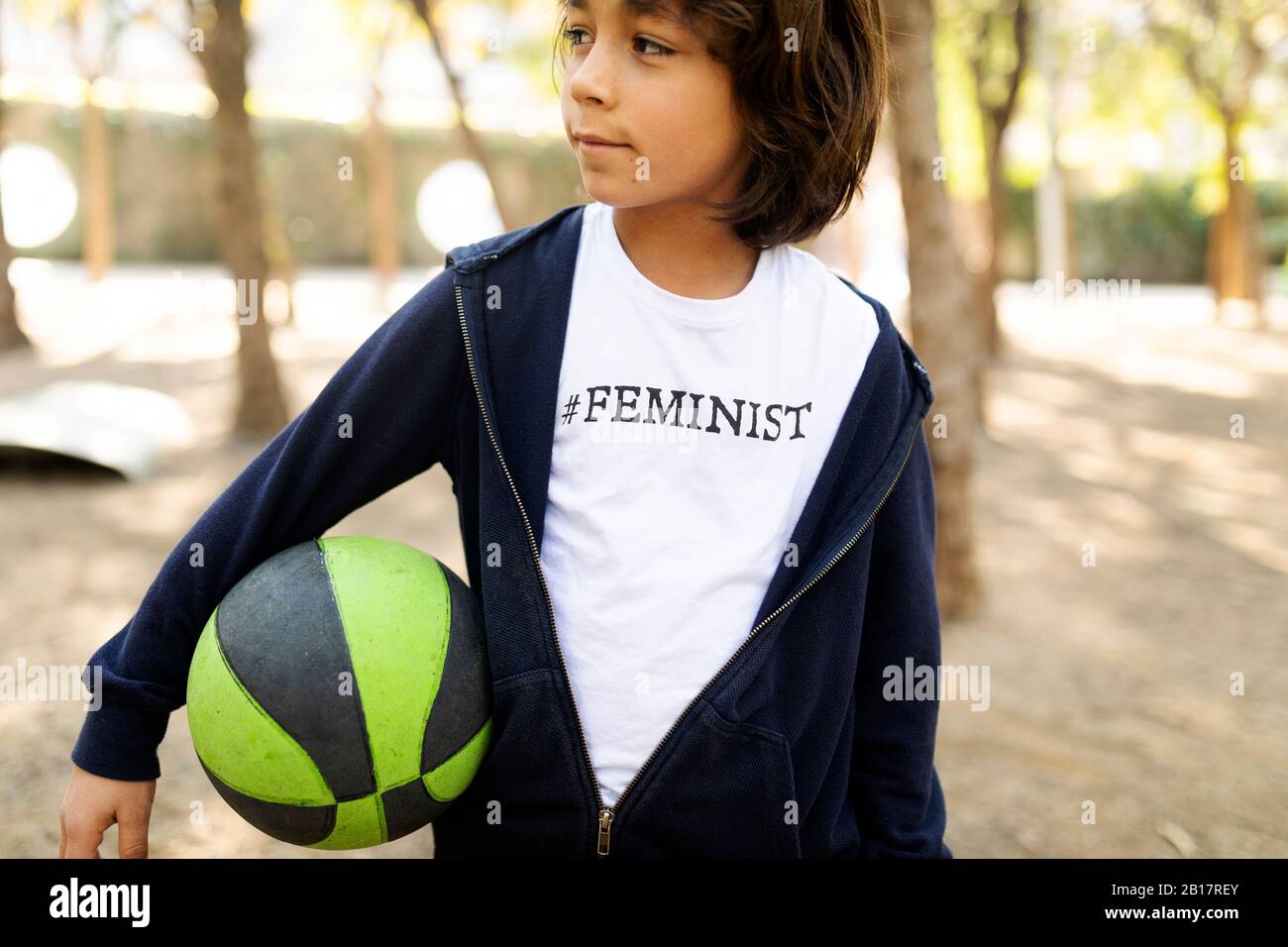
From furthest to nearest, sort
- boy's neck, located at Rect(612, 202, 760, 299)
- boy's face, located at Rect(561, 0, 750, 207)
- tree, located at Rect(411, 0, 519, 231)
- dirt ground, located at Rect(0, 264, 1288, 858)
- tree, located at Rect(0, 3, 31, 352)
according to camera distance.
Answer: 1. tree, located at Rect(0, 3, 31, 352)
2. tree, located at Rect(411, 0, 519, 231)
3. dirt ground, located at Rect(0, 264, 1288, 858)
4. boy's neck, located at Rect(612, 202, 760, 299)
5. boy's face, located at Rect(561, 0, 750, 207)

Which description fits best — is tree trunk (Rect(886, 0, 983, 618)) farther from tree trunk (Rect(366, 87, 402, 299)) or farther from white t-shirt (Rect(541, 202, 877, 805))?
tree trunk (Rect(366, 87, 402, 299))

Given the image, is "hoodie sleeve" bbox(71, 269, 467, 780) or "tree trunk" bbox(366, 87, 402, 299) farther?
"tree trunk" bbox(366, 87, 402, 299)

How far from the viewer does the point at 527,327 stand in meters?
1.96

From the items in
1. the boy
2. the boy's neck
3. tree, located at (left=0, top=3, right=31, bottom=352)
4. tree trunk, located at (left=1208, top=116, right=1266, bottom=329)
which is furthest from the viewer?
tree trunk, located at (left=1208, top=116, right=1266, bottom=329)

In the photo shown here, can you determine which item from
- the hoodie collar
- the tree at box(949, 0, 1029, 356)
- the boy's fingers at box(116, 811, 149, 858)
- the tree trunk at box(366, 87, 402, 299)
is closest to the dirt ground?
the tree at box(949, 0, 1029, 356)

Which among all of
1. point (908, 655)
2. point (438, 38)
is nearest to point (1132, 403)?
point (438, 38)

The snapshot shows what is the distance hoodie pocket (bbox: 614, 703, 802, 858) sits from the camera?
185 cm

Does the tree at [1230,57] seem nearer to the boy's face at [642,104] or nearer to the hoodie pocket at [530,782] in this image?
the boy's face at [642,104]

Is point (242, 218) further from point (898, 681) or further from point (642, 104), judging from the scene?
point (898, 681)

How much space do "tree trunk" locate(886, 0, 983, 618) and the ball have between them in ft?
13.0

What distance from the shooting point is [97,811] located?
1.82 meters

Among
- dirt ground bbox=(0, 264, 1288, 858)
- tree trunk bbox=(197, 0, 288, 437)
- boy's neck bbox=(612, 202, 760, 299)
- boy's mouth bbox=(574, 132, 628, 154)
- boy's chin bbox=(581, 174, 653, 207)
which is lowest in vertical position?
dirt ground bbox=(0, 264, 1288, 858)

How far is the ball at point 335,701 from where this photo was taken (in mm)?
1753

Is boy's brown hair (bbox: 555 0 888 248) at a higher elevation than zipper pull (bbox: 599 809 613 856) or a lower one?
higher
